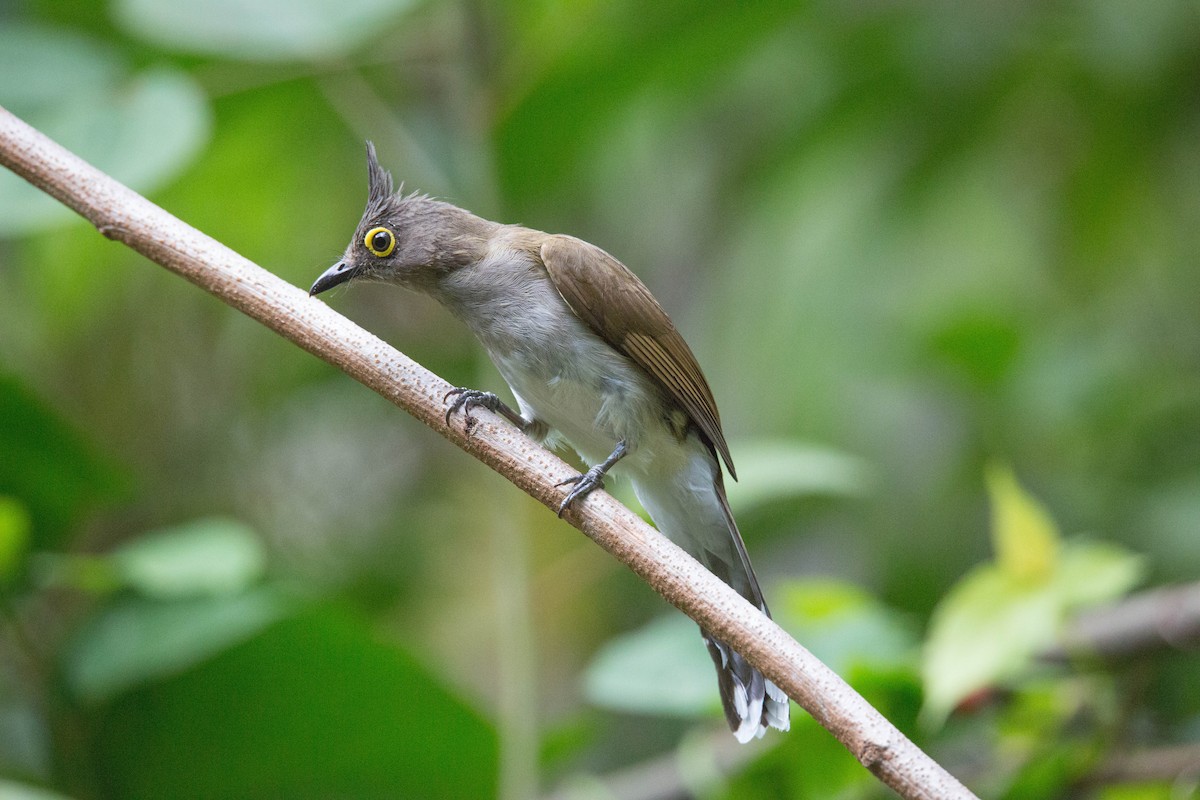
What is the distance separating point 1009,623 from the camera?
2.69 meters

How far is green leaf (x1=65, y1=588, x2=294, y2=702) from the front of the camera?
316 cm

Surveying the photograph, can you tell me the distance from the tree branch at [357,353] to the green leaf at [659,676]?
2.79 feet

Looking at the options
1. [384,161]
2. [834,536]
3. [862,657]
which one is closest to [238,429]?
[384,161]

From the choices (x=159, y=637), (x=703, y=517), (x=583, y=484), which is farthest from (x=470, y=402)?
(x=159, y=637)

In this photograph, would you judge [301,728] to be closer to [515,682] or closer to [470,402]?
[515,682]

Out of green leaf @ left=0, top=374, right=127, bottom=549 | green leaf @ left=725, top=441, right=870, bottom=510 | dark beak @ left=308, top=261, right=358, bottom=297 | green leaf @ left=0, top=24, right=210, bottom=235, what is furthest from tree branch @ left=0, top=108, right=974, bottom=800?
green leaf @ left=0, top=374, right=127, bottom=549

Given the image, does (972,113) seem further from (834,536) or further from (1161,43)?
(834,536)

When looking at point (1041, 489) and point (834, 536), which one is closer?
point (1041, 489)

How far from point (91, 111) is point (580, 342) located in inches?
61.1

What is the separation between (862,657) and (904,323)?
2.20m

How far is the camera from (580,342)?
9.54 ft

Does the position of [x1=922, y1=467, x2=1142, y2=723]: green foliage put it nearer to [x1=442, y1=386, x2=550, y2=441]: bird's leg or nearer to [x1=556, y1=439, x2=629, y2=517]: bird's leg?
[x1=556, y1=439, x2=629, y2=517]: bird's leg

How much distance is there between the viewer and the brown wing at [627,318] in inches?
113

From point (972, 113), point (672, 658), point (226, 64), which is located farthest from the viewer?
point (972, 113)
